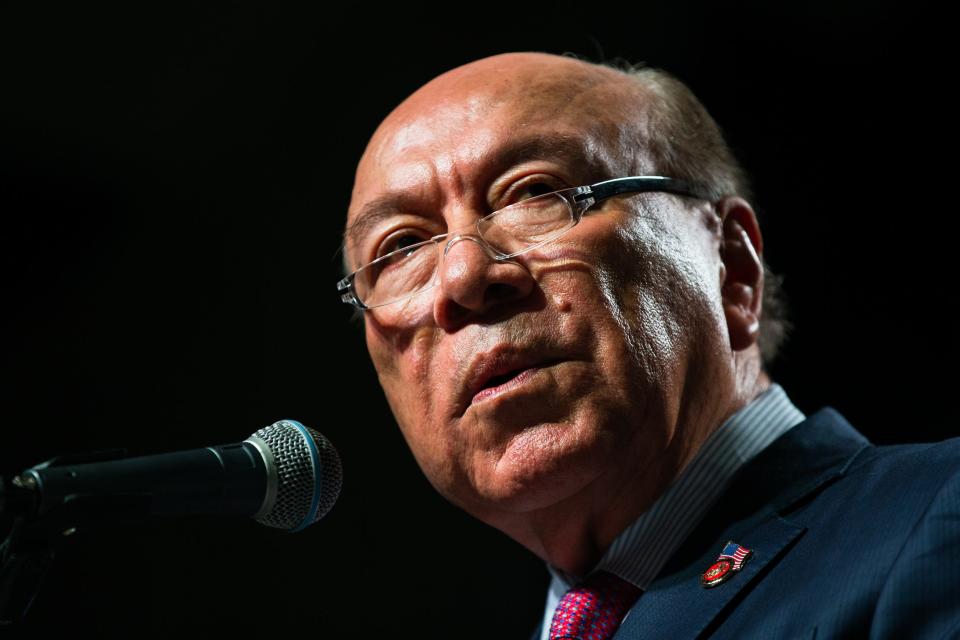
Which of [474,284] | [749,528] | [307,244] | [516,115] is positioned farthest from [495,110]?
[307,244]

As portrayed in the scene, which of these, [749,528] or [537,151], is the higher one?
[537,151]

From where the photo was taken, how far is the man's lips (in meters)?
2.10

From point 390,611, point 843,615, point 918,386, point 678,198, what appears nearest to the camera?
point 843,615

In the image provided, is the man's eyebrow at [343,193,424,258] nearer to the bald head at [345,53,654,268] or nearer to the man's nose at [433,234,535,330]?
the bald head at [345,53,654,268]

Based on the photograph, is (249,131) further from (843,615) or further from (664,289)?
(843,615)

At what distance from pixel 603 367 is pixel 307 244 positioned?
198 centimetres

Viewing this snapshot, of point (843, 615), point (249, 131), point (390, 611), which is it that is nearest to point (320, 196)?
point (249, 131)

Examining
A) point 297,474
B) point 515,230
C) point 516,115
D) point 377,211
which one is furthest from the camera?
point 377,211

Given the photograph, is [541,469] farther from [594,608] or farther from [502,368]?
[594,608]

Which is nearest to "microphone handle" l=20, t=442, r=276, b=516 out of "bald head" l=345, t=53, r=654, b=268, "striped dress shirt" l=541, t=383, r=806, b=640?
"striped dress shirt" l=541, t=383, r=806, b=640

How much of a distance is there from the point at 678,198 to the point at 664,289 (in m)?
0.32

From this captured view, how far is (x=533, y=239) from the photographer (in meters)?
2.26

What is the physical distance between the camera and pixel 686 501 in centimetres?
217

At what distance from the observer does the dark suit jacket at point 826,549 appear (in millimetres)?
1532
